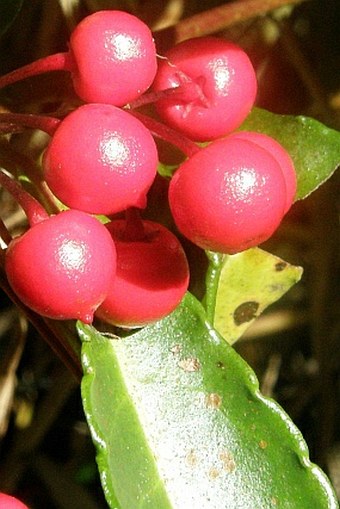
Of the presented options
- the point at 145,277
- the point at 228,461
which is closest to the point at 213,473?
the point at 228,461

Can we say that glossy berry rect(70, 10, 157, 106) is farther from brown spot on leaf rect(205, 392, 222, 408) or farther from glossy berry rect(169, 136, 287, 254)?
brown spot on leaf rect(205, 392, 222, 408)

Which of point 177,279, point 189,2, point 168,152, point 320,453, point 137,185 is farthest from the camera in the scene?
point 320,453

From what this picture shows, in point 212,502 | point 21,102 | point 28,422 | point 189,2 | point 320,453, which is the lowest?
point 320,453

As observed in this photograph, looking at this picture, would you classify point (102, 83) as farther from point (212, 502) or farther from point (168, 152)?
point (212, 502)

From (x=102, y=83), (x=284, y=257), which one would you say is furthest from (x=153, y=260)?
(x=284, y=257)

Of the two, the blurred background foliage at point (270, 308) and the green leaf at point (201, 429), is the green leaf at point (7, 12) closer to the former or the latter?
the blurred background foliage at point (270, 308)

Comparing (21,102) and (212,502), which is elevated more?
(21,102)
